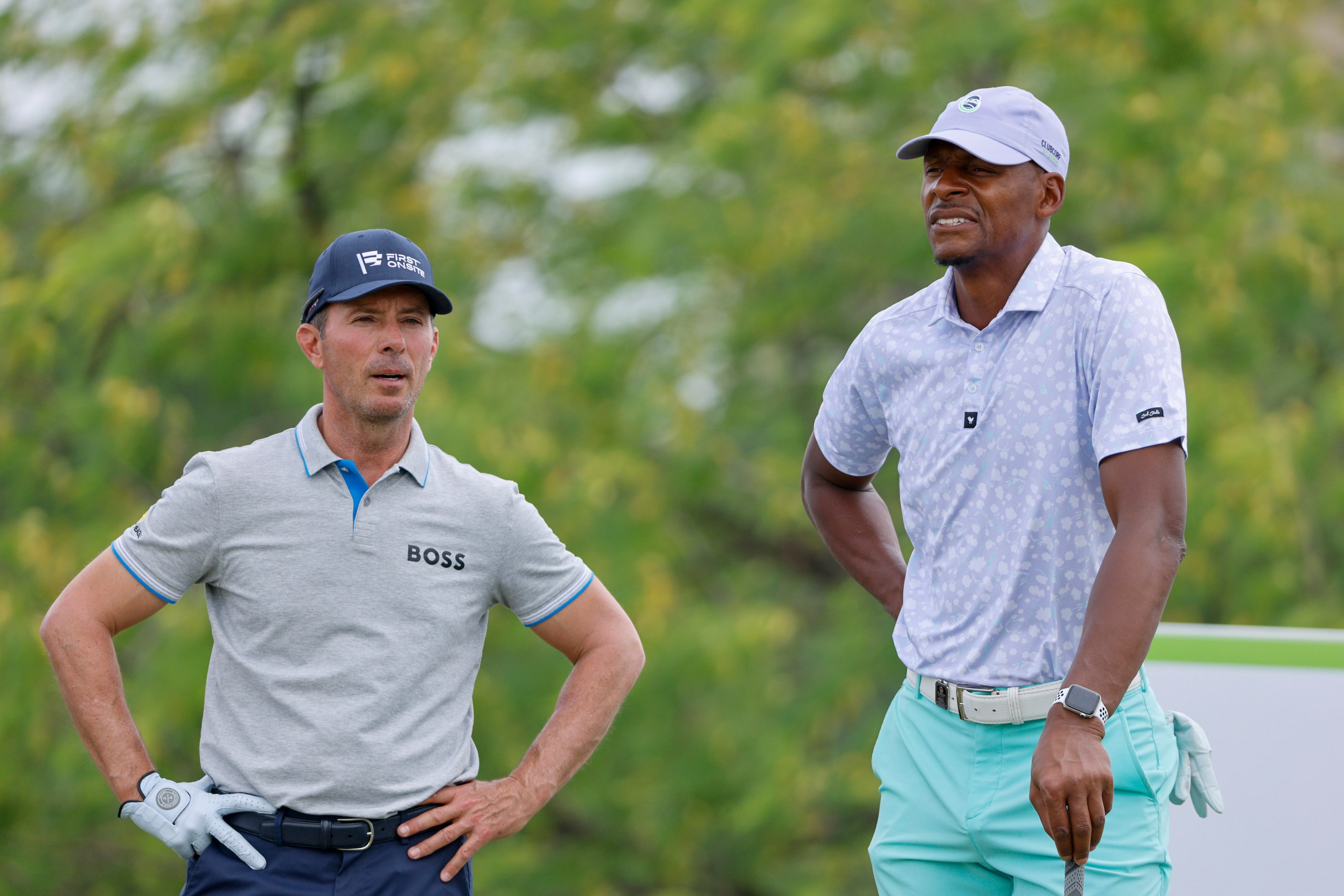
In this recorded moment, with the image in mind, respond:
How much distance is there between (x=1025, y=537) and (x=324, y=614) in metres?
1.25

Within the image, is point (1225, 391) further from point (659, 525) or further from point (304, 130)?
point (304, 130)

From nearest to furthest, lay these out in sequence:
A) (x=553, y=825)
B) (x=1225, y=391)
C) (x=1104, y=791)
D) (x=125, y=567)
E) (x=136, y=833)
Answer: (x=1104, y=791)
(x=125, y=567)
(x=1225, y=391)
(x=136, y=833)
(x=553, y=825)

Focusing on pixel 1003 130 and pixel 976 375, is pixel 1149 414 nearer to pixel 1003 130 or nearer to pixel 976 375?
pixel 976 375

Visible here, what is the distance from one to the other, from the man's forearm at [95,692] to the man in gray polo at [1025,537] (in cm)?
137

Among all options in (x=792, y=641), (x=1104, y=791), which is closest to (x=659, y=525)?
(x=792, y=641)

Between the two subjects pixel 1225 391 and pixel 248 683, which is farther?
pixel 1225 391

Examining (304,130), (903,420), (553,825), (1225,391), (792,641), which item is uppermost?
(304,130)

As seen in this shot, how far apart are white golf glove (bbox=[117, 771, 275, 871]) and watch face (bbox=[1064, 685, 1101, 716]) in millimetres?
1394

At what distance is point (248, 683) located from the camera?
2.63 m

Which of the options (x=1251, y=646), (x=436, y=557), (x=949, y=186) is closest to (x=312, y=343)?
(x=436, y=557)

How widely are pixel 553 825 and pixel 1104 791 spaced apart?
7491 millimetres

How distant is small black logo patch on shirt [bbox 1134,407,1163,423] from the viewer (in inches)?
91.6

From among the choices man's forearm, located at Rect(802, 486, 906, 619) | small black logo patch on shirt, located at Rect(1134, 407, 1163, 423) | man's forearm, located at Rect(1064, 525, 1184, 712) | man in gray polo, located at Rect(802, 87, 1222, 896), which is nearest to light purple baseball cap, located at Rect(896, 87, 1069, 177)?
man in gray polo, located at Rect(802, 87, 1222, 896)

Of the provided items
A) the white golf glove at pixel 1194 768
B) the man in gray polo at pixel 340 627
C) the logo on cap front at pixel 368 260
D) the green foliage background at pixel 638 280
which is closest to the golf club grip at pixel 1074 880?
the white golf glove at pixel 1194 768
